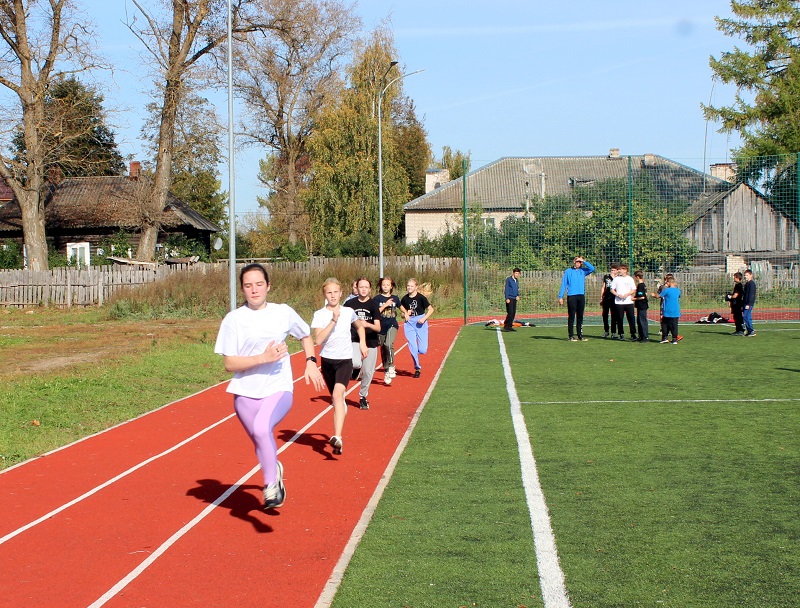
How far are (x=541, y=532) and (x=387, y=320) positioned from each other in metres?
8.51

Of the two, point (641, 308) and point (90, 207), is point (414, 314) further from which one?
point (90, 207)

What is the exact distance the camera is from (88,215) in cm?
5378

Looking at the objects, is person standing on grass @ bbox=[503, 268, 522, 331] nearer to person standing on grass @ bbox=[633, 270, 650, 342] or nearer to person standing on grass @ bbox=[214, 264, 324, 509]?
person standing on grass @ bbox=[633, 270, 650, 342]

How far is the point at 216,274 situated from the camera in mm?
38000

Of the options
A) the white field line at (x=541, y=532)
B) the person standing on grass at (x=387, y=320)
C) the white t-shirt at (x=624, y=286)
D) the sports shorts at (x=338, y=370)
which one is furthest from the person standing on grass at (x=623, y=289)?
the sports shorts at (x=338, y=370)

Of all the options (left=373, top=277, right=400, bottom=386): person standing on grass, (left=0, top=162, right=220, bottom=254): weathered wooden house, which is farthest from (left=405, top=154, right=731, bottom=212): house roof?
(left=373, top=277, right=400, bottom=386): person standing on grass

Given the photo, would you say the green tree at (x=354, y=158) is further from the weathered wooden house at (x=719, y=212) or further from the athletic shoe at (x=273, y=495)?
the athletic shoe at (x=273, y=495)

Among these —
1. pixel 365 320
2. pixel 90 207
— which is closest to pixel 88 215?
pixel 90 207

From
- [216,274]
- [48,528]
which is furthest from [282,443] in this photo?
[216,274]

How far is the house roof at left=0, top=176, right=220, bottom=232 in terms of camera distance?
5275cm

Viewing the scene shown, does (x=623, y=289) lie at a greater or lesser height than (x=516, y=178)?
lesser

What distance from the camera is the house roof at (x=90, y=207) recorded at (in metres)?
52.8

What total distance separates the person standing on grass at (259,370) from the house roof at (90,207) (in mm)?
43452

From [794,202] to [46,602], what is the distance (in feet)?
90.5
